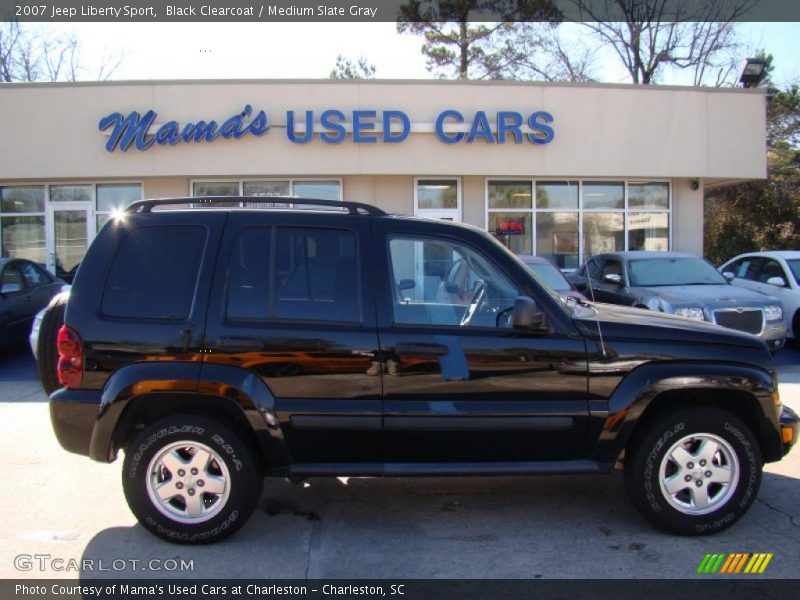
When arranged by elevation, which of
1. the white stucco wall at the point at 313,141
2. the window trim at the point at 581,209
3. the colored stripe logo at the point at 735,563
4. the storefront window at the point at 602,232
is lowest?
the colored stripe logo at the point at 735,563

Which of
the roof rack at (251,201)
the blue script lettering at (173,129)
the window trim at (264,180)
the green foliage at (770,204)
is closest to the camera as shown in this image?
the roof rack at (251,201)

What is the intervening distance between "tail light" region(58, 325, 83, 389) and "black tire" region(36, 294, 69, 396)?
1.03 feet

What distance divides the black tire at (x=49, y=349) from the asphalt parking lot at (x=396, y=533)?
0.95 meters

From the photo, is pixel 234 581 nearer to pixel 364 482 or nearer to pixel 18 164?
pixel 364 482

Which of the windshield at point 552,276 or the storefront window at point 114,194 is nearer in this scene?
the windshield at point 552,276

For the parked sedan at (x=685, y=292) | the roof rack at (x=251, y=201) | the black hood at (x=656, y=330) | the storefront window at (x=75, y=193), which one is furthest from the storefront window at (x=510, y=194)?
the roof rack at (x=251, y=201)

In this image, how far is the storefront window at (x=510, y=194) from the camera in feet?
52.0

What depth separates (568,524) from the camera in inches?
168

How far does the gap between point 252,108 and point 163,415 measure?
11.7 m

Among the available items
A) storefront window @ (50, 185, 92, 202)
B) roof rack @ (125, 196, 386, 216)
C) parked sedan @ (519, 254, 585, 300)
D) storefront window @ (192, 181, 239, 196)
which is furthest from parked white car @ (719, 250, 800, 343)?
storefront window @ (50, 185, 92, 202)

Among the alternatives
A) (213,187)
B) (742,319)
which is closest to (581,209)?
(742,319)

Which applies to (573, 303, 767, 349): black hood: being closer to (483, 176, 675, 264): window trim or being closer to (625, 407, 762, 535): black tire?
(625, 407, 762, 535): black tire

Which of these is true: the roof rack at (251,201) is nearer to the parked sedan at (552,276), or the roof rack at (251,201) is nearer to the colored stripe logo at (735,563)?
the colored stripe logo at (735,563)

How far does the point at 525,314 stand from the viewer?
3.74 metres
